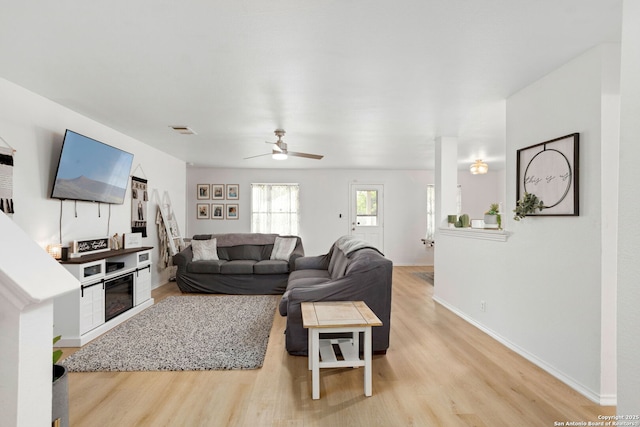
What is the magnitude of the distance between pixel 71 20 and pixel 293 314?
2.58 metres

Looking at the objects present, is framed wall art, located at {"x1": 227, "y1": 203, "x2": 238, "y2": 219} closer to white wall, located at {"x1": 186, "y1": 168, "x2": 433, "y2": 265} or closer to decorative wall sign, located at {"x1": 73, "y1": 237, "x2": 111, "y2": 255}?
white wall, located at {"x1": 186, "y1": 168, "x2": 433, "y2": 265}

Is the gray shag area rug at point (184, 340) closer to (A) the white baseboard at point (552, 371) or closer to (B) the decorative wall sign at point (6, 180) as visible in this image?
(B) the decorative wall sign at point (6, 180)

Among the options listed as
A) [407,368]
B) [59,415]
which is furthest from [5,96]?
[407,368]

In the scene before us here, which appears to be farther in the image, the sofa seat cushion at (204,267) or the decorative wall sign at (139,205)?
the sofa seat cushion at (204,267)

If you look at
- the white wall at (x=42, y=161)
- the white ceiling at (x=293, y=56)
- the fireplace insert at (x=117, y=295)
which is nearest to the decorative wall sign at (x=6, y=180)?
the white wall at (x=42, y=161)

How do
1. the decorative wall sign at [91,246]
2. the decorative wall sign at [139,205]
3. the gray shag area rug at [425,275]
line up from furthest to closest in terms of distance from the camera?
the gray shag area rug at [425,275] < the decorative wall sign at [139,205] < the decorative wall sign at [91,246]

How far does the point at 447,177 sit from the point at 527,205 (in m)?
2.20

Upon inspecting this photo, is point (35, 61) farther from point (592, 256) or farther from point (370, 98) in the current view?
point (592, 256)

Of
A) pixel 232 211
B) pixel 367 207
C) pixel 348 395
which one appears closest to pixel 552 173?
pixel 348 395

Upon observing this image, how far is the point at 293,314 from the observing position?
3129 millimetres

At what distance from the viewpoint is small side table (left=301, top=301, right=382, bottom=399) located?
245 centimetres

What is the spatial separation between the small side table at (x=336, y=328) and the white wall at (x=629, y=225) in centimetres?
144

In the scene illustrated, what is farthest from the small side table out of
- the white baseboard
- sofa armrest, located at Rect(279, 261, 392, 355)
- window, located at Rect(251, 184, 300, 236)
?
window, located at Rect(251, 184, 300, 236)

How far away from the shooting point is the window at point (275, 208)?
8.52m
